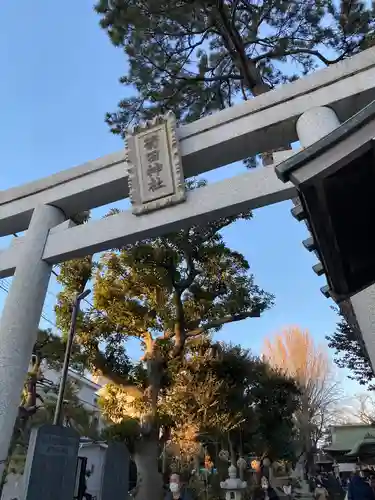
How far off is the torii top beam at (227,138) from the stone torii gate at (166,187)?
1 cm

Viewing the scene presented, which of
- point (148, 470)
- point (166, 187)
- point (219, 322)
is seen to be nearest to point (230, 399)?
point (219, 322)

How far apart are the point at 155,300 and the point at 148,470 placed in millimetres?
4454

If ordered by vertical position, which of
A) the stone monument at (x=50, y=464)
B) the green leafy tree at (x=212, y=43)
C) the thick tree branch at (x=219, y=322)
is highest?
the green leafy tree at (x=212, y=43)

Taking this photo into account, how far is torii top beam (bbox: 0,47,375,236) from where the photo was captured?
16.0ft

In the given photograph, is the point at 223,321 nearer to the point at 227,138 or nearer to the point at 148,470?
the point at 148,470

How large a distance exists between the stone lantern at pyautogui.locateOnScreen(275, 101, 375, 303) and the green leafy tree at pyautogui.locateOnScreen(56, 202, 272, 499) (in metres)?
9.26

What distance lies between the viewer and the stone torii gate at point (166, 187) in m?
4.87

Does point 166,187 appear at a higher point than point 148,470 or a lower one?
higher

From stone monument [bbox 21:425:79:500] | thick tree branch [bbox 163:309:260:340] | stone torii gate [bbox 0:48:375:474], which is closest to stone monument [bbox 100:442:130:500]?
stone monument [bbox 21:425:79:500]

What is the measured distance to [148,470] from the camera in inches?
409

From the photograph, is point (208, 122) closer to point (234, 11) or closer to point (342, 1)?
point (234, 11)

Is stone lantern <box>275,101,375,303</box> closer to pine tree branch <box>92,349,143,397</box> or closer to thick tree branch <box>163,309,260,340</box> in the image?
Answer: thick tree branch <box>163,309,260,340</box>

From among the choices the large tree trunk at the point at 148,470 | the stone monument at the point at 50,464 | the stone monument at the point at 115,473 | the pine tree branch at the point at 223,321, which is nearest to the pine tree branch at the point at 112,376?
the large tree trunk at the point at 148,470

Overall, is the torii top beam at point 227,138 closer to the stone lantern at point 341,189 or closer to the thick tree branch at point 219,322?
the stone lantern at point 341,189
